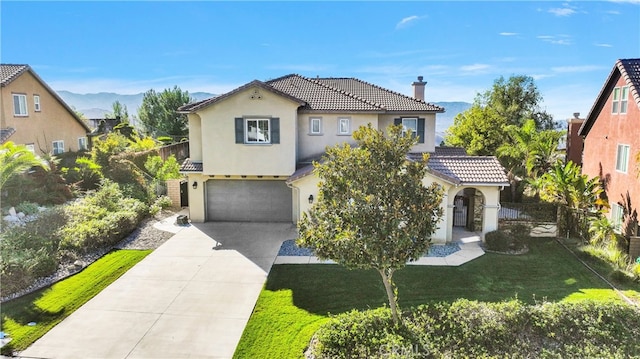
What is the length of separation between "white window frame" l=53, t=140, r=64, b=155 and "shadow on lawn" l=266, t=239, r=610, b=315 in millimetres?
26098

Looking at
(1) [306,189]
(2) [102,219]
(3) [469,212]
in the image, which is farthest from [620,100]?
(2) [102,219]

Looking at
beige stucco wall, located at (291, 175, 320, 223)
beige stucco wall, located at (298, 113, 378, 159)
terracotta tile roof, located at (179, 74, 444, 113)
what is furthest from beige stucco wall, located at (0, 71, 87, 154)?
beige stucco wall, located at (291, 175, 320, 223)

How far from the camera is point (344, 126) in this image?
22281 millimetres

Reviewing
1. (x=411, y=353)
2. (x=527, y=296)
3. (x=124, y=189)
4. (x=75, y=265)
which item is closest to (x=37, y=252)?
(x=75, y=265)


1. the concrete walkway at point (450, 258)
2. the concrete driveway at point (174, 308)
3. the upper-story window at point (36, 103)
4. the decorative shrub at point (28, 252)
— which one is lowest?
the concrete driveway at point (174, 308)

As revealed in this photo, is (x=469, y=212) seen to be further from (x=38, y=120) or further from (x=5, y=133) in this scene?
(x=38, y=120)

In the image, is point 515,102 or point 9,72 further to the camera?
point 515,102

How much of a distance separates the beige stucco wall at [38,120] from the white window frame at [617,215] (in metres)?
35.6

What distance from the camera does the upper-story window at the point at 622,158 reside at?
20.9 metres

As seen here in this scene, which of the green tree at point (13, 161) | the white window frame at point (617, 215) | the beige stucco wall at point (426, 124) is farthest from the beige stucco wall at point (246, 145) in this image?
the white window frame at point (617, 215)

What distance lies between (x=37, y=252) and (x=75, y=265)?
1.32 m

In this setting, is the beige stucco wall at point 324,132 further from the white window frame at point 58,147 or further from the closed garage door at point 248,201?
the white window frame at point 58,147

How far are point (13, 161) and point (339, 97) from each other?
53.3 ft

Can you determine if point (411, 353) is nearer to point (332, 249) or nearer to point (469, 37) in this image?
point (332, 249)
